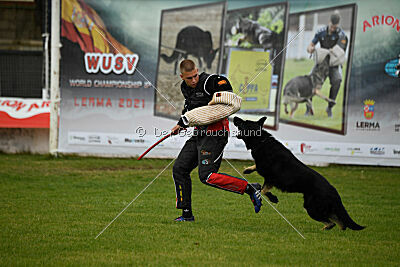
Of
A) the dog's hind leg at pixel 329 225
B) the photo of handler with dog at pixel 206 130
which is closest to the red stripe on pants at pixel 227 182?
the photo of handler with dog at pixel 206 130

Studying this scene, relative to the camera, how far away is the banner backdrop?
40.1ft

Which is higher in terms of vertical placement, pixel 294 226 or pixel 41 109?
pixel 41 109

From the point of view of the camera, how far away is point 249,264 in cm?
439

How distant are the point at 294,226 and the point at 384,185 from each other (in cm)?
470

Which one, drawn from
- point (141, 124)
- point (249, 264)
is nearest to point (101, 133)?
A: point (141, 124)

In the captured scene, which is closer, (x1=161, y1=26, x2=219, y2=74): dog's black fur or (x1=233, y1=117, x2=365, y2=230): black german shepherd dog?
(x1=233, y1=117, x2=365, y2=230): black german shepherd dog

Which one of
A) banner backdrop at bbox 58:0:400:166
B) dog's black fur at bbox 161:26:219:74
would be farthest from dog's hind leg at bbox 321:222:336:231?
dog's black fur at bbox 161:26:219:74

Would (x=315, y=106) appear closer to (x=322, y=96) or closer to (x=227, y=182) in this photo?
(x=322, y=96)

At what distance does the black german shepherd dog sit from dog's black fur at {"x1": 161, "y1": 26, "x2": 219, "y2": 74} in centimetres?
718

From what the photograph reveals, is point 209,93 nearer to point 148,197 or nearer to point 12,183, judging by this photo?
point 148,197

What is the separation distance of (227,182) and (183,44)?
7580mm

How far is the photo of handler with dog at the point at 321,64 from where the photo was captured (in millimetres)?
12258

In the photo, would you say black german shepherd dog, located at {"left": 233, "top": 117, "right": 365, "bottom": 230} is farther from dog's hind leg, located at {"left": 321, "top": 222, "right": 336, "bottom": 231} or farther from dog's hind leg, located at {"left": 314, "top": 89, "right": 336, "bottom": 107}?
dog's hind leg, located at {"left": 314, "top": 89, "right": 336, "bottom": 107}

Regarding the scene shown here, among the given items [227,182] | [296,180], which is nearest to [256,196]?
[227,182]
